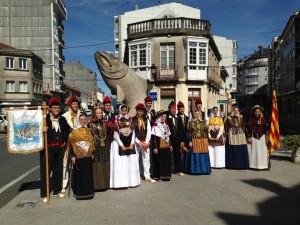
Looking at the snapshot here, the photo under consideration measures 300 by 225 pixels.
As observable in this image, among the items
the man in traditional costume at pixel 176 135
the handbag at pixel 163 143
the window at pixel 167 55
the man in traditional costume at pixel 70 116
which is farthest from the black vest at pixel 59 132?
the window at pixel 167 55

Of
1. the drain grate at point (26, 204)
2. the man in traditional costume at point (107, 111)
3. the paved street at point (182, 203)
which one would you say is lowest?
the drain grate at point (26, 204)

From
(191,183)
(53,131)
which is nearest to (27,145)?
(53,131)

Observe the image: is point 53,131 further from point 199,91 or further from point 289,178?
point 199,91

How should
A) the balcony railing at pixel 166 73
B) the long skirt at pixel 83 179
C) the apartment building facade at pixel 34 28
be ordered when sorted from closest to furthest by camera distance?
the long skirt at pixel 83 179 → the balcony railing at pixel 166 73 → the apartment building facade at pixel 34 28

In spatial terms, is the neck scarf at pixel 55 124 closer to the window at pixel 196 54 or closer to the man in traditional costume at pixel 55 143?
the man in traditional costume at pixel 55 143

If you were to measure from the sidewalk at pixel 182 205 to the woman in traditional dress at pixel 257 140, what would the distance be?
0.96 meters

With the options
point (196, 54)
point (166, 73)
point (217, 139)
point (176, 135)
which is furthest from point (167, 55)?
point (176, 135)

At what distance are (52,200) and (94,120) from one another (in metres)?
1.79

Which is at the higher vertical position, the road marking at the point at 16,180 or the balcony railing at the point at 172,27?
the balcony railing at the point at 172,27

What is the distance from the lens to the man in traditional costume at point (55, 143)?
21.4 feet

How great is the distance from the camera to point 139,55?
92.3 feet

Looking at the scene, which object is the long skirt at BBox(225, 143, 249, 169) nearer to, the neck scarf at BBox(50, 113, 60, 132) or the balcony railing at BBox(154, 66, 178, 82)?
the neck scarf at BBox(50, 113, 60, 132)

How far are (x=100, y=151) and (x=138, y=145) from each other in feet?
3.48

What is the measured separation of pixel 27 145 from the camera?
20.4 feet
